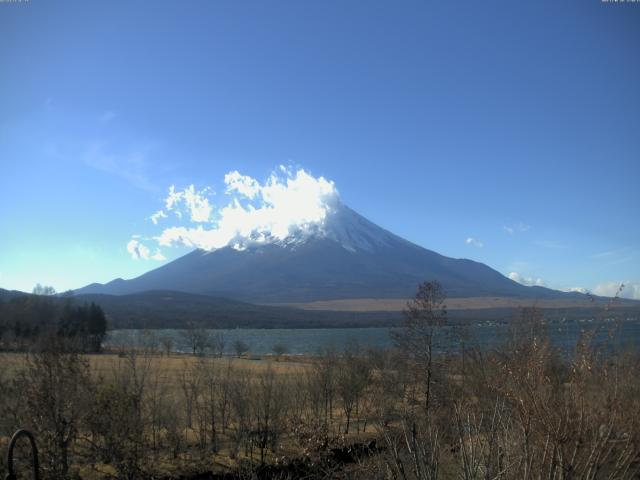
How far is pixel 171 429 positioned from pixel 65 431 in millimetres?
5457

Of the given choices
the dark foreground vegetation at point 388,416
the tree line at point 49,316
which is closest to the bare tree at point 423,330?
the dark foreground vegetation at point 388,416

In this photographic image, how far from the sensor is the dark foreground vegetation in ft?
15.0

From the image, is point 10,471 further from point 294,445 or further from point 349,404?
point 349,404

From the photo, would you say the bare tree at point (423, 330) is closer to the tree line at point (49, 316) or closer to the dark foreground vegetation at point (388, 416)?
the dark foreground vegetation at point (388, 416)

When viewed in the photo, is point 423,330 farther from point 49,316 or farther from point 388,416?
point 49,316

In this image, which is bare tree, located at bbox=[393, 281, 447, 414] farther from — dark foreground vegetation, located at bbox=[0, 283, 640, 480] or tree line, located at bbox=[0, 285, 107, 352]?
tree line, located at bbox=[0, 285, 107, 352]

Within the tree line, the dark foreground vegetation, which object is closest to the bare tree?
the dark foreground vegetation

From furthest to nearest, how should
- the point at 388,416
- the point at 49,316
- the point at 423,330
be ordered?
1. the point at 49,316
2. the point at 423,330
3. the point at 388,416

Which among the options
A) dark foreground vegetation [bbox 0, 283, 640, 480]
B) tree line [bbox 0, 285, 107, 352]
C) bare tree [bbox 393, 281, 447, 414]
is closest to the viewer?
dark foreground vegetation [bbox 0, 283, 640, 480]

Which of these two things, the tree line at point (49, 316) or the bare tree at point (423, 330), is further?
the tree line at point (49, 316)

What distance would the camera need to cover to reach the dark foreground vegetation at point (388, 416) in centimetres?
457

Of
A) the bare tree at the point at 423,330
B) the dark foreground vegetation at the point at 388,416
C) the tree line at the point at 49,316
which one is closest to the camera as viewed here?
the dark foreground vegetation at the point at 388,416

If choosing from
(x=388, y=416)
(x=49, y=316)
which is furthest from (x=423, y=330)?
(x=49, y=316)

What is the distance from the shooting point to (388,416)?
14.9m
